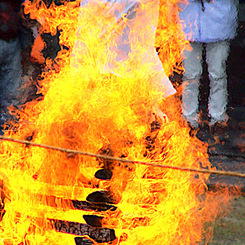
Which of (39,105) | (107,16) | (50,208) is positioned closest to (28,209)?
(50,208)

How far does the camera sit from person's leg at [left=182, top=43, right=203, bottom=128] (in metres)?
3.70

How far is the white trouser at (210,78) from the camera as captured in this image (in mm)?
3682

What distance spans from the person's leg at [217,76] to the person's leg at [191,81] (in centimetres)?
15

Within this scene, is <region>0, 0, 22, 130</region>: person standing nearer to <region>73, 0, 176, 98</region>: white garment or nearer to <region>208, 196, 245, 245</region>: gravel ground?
<region>73, 0, 176, 98</region>: white garment

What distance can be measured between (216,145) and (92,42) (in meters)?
2.25

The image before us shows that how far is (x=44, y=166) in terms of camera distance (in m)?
2.07

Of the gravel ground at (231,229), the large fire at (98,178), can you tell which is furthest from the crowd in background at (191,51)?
the gravel ground at (231,229)

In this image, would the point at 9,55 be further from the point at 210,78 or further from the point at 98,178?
the point at 210,78

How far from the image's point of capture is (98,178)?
6.59ft

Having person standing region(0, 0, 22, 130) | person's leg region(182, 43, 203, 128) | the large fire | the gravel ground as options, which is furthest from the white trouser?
person standing region(0, 0, 22, 130)

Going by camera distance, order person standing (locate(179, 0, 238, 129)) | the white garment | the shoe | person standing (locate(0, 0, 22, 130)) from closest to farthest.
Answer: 1. person standing (locate(0, 0, 22, 130))
2. the white garment
3. person standing (locate(179, 0, 238, 129))
4. the shoe

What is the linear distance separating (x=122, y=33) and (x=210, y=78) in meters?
1.46

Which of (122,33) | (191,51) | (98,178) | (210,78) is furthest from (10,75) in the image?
(210,78)

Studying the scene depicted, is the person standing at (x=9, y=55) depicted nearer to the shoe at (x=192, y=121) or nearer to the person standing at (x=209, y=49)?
the person standing at (x=209, y=49)
